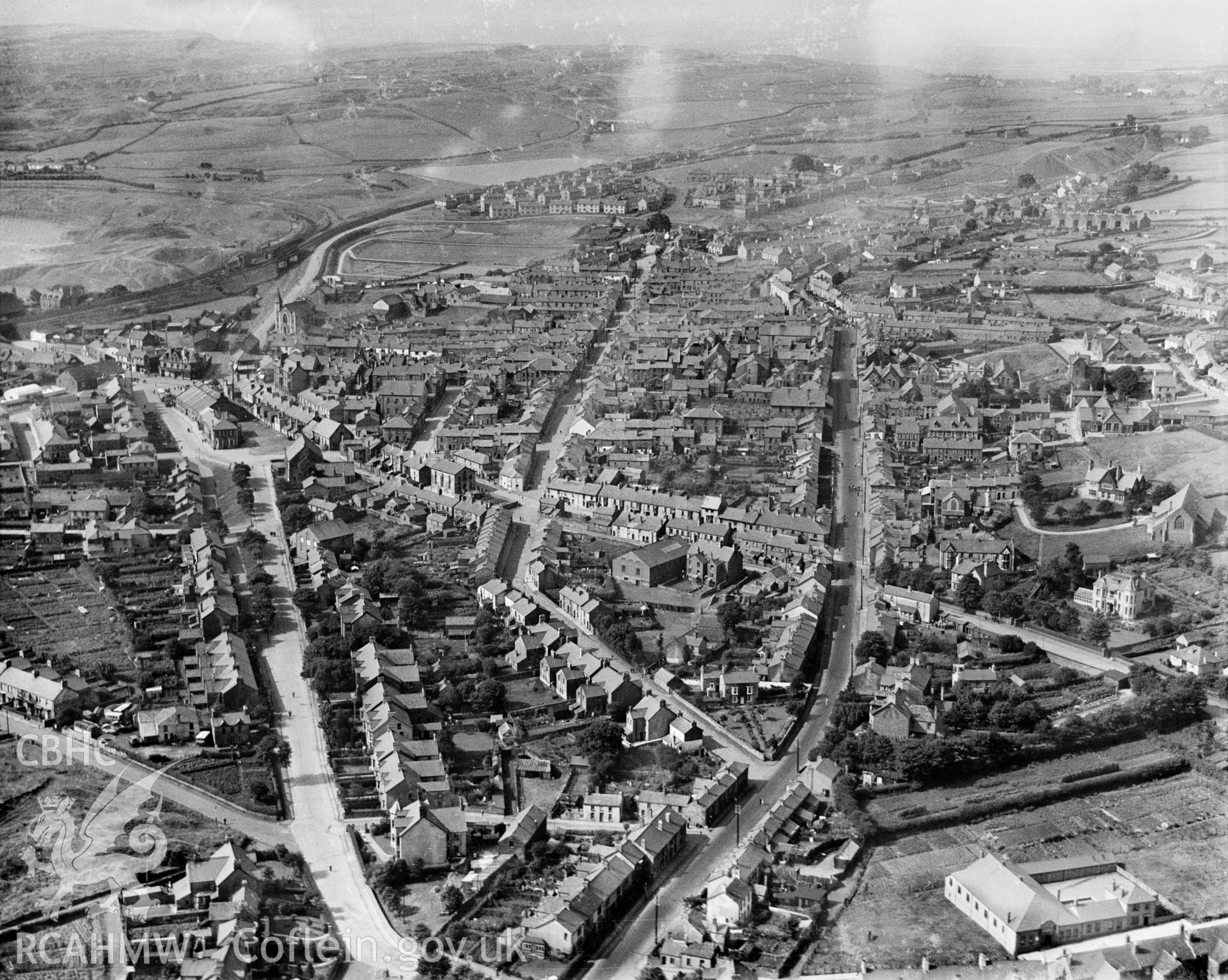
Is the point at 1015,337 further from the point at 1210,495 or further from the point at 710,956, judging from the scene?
the point at 710,956

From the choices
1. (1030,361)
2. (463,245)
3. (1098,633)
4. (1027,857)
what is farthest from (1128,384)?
(463,245)

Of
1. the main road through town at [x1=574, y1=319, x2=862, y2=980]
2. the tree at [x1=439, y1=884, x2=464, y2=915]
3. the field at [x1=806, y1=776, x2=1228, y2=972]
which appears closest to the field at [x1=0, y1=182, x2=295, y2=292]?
the main road through town at [x1=574, y1=319, x2=862, y2=980]

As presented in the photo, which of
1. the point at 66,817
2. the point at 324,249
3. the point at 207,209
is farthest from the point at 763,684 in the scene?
the point at 207,209

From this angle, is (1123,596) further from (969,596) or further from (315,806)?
(315,806)

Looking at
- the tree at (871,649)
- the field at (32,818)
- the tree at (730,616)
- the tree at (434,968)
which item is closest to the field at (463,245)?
the tree at (730,616)

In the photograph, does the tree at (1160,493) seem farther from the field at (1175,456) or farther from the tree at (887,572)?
the tree at (887,572)

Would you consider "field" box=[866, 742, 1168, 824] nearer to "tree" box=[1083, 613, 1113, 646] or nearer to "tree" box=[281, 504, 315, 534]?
"tree" box=[1083, 613, 1113, 646]
